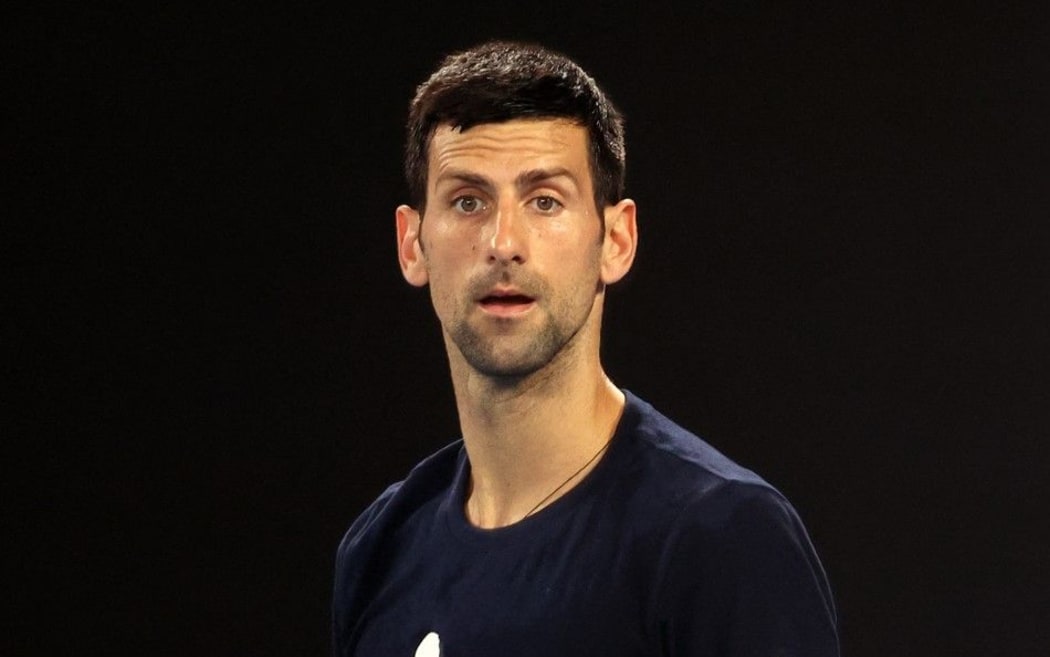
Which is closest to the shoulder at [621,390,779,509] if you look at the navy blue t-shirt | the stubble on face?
the navy blue t-shirt

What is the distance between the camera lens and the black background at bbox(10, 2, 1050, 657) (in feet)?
9.99

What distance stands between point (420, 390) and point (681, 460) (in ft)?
5.00

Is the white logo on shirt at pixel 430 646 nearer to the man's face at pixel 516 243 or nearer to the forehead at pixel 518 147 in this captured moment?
the man's face at pixel 516 243

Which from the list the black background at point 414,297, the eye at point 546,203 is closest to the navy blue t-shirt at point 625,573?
the eye at point 546,203

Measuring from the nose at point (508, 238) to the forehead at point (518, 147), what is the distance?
0.14ft

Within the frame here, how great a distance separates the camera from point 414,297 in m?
3.15

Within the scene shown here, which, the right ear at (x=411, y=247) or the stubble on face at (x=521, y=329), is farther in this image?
the right ear at (x=411, y=247)

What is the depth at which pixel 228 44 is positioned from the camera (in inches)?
123

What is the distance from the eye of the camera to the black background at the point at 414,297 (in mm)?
3045

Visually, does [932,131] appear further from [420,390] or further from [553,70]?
[553,70]

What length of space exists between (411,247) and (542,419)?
0.24 m

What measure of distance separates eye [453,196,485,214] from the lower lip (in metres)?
0.10

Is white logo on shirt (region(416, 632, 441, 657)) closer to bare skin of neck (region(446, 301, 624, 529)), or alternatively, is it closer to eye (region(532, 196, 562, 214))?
bare skin of neck (region(446, 301, 624, 529))

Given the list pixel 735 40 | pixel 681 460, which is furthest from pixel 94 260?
pixel 681 460
